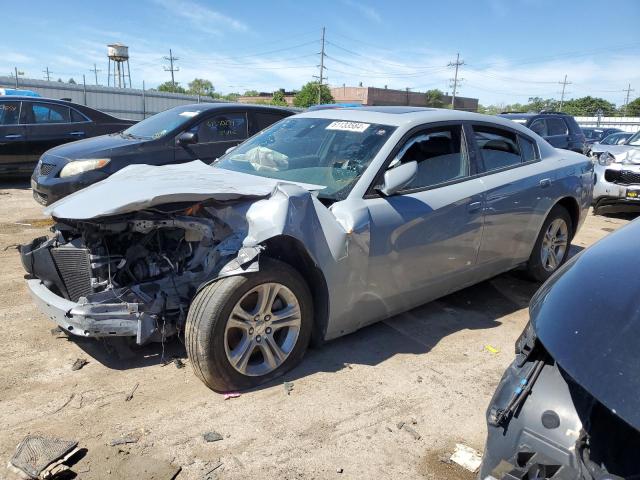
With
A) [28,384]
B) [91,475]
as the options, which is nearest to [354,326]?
[91,475]

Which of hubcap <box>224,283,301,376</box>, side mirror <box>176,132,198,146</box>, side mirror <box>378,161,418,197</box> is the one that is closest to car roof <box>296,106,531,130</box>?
side mirror <box>378,161,418,197</box>

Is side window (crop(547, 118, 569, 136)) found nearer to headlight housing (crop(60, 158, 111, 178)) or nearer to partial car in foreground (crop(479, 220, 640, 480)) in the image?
headlight housing (crop(60, 158, 111, 178))

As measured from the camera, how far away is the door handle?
3995mm

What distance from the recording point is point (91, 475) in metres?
2.39

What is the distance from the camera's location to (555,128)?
37.9ft

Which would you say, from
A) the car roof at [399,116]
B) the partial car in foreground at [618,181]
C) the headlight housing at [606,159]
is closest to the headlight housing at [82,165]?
the car roof at [399,116]

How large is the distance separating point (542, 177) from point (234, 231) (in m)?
3.07

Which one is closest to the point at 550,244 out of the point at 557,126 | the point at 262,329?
the point at 262,329

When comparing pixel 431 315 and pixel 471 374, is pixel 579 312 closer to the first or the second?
pixel 471 374

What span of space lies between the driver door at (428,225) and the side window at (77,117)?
321 inches

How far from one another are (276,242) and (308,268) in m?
0.27

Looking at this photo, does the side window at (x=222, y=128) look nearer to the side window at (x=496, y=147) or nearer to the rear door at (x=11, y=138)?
the side window at (x=496, y=147)

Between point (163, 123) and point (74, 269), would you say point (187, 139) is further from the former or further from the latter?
point (74, 269)

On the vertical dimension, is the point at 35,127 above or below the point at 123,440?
above
